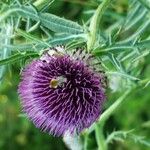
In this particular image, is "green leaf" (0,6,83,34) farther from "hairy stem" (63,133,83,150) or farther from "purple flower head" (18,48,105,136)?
"hairy stem" (63,133,83,150)

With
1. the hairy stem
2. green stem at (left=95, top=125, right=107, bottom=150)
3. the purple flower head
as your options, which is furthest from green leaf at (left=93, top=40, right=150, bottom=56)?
green stem at (left=95, top=125, right=107, bottom=150)

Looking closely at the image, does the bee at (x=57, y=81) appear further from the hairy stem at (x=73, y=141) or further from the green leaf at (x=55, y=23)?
the hairy stem at (x=73, y=141)

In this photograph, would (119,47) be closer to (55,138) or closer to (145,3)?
(145,3)

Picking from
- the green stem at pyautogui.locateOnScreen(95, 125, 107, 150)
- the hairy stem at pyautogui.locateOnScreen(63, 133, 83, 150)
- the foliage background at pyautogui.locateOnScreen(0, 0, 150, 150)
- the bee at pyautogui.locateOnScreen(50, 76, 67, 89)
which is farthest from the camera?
the foliage background at pyautogui.locateOnScreen(0, 0, 150, 150)

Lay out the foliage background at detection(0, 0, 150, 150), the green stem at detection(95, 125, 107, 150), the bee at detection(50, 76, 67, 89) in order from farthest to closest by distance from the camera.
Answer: the foliage background at detection(0, 0, 150, 150) → the green stem at detection(95, 125, 107, 150) → the bee at detection(50, 76, 67, 89)

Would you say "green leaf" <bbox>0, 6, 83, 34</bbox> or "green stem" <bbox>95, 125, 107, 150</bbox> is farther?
"green stem" <bbox>95, 125, 107, 150</bbox>

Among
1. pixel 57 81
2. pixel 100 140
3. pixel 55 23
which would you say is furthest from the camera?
pixel 100 140

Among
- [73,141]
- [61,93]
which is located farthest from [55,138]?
[61,93]

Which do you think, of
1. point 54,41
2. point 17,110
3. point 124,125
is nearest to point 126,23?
point 54,41

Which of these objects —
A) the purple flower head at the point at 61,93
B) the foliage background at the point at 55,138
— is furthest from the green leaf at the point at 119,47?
the foliage background at the point at 55,138
